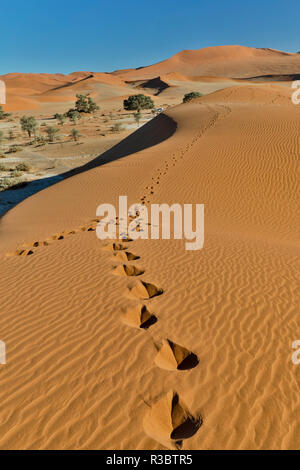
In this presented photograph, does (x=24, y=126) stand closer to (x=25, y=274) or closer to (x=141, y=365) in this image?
(x=25, y=274)

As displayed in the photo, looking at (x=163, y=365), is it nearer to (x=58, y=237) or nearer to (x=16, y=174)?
(x=58, y=237)

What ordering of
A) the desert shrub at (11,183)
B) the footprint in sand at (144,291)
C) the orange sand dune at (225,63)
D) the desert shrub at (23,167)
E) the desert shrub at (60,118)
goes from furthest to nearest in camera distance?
the orange sand dune at (225,63) < the desert shrub at (60,118) < the desert shrub at (23,167) < the desert shrub at (11,183) < the footprint in sand at (144,291)

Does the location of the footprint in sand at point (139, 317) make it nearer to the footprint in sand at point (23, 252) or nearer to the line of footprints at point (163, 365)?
the line of footprints at point (163, 365)

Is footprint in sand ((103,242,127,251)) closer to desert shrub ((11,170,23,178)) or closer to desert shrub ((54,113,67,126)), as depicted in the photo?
desert shrub ((11,170,23,178))

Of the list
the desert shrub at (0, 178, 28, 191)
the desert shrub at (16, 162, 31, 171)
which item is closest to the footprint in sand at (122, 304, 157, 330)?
the desert shrub at (0, 178, 28, 191)

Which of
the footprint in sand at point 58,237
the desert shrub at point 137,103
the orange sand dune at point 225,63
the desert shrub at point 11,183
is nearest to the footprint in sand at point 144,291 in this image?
→ the footprint in sand at point 58,237
